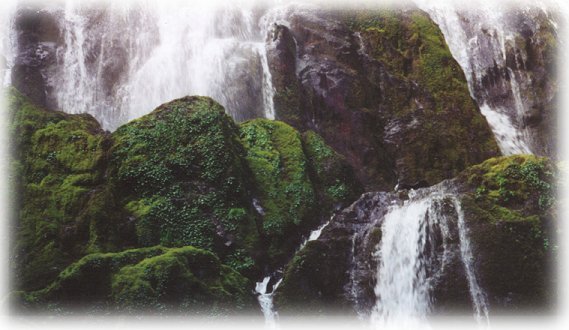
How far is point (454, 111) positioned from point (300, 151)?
17.7 ft

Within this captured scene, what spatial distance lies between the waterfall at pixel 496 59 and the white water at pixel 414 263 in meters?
6.38

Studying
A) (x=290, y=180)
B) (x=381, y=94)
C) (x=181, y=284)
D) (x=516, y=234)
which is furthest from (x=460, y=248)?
(x=381, y=94)

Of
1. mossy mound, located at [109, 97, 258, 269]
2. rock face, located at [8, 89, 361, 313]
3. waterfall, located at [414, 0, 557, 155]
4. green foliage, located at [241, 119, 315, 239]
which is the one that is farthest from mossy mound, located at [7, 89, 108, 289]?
waterfall, located at [414, 0, 557, 155]

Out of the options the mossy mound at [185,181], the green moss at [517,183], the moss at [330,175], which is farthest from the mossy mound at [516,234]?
the mossy mound at [185,181]

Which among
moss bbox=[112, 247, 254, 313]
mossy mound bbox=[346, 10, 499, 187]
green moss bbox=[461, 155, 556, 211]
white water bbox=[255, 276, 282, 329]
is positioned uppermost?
mossy mound bbox=[346, 10, 499, 187]

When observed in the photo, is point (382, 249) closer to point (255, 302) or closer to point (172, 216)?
point (255, 302)

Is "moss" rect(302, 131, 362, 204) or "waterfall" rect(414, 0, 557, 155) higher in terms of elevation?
"waterfall" rect(414, 0, 557, 155)

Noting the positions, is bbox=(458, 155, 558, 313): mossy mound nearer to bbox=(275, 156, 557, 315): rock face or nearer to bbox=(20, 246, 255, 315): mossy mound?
bbox=(275, 156, 557, 315): rock face

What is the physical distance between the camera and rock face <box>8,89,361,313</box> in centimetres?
1090

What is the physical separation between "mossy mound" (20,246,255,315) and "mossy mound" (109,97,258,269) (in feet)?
4.91

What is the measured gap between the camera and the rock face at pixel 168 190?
35.8 ft

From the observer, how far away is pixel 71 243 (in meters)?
10.9

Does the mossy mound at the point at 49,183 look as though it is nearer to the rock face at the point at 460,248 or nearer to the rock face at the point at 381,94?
the rock face at the point at 460,248

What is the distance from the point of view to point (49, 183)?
11.8 meters
